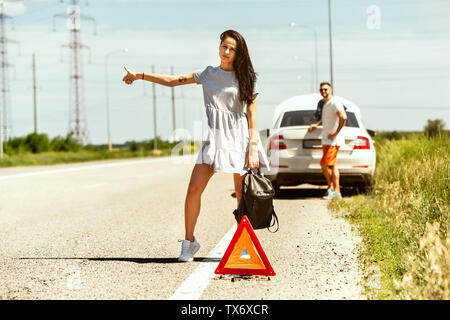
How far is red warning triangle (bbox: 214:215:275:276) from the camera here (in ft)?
17.2

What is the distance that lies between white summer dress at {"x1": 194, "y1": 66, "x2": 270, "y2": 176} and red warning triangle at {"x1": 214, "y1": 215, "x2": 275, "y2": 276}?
0.63 metres

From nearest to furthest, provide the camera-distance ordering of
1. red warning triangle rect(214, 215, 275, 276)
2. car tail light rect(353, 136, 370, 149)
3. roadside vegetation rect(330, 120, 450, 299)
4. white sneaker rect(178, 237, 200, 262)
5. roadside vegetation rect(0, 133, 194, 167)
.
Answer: roadside vegetation rect(330, 120, 450, 299), red warning triangle rect(214, 215, 275, 276), white sneaker rect(178, 237, 200, 262), car tail light rect(353, 136, 370, 149), roadside vegetation rect(0, 133, 194, 167)

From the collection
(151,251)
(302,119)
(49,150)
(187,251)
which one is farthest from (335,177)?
(49,150)

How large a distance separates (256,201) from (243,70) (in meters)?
1.10

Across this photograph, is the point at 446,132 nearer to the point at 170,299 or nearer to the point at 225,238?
the point at 225,238

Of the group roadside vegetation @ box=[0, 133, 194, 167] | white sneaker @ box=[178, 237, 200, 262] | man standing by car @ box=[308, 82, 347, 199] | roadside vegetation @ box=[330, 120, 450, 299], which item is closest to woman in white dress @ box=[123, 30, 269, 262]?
white sneaker @ box=[178, 237, 200, 262]

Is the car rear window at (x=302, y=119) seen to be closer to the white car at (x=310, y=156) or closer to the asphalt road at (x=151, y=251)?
the white car at (x=310, y=156)

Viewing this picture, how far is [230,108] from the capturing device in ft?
18.9

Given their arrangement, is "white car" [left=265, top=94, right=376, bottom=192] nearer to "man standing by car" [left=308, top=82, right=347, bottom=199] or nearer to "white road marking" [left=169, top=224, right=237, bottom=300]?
"man standing by car" [left=308, top=82, right=347, bottom=199]

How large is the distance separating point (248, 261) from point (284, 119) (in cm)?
771

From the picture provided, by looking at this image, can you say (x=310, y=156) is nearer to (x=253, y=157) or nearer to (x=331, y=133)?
(x=331, y=133)
